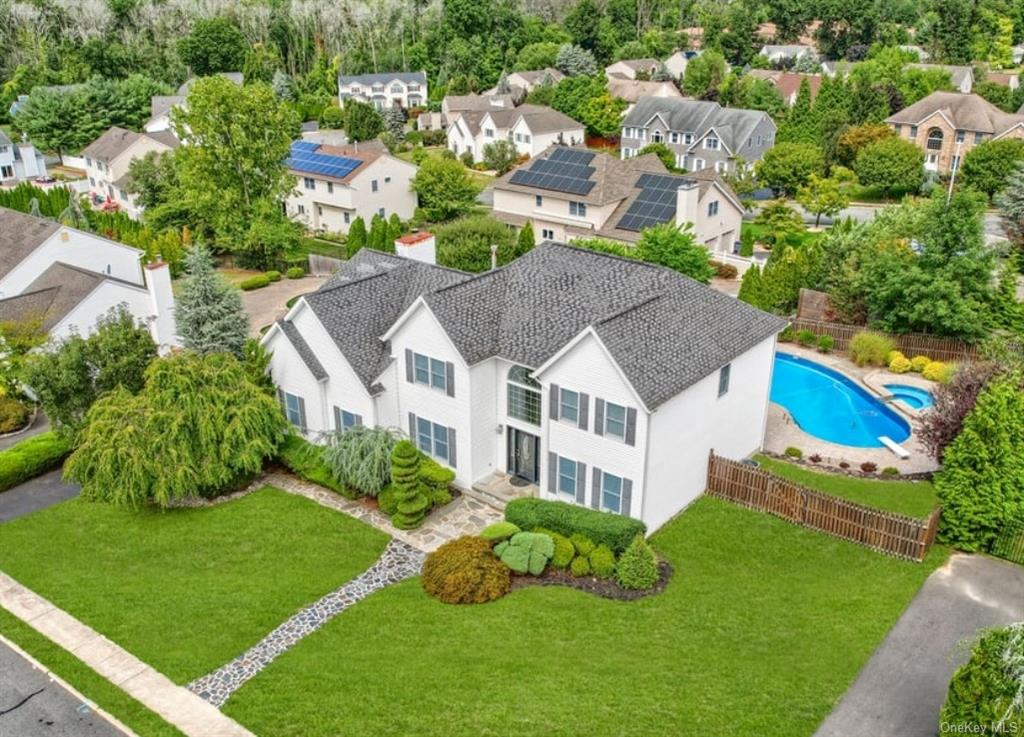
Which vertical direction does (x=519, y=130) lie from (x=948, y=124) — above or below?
below

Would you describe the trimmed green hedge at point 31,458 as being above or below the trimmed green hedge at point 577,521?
below

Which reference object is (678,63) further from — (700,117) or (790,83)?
(700,117)

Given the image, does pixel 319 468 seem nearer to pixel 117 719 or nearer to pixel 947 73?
pixel 117 719

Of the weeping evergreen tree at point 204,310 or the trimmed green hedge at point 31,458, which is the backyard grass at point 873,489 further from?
the trimmed green hedge at point 31,458

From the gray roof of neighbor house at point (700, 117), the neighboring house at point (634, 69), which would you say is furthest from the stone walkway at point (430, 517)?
the neighboring house at point (634, 69)

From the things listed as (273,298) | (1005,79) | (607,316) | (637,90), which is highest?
(607,316)

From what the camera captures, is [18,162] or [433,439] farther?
[18,162]

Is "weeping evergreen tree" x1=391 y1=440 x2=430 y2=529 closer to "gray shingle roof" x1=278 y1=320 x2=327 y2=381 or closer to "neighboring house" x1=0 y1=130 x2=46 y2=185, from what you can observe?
"gray shingle roof" x1=278 y1=320 x2=327 y2=381

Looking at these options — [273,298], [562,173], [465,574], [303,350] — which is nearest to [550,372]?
[465,574]
